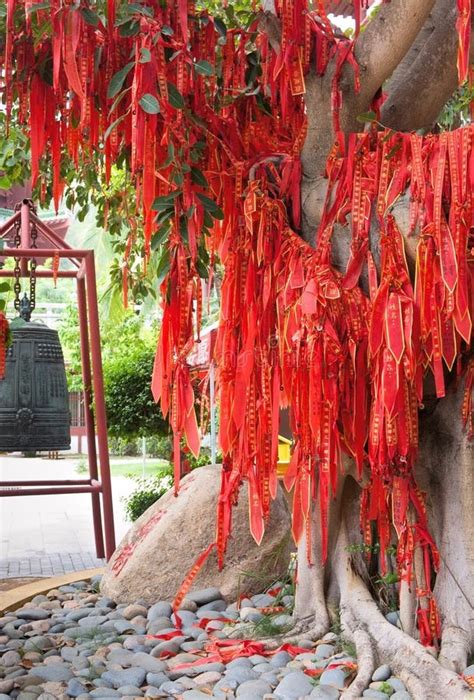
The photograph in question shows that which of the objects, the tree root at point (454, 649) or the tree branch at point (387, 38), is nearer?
the tree root at point (454, 649)

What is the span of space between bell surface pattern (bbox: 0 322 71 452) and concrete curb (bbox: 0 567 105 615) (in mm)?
854

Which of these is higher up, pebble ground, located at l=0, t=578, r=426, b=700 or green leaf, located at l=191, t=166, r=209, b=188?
green leaf, located at l=191, t=166, r=209, b=188

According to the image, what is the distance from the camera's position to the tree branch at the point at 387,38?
288cm

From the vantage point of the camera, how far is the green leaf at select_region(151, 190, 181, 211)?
2.68 m

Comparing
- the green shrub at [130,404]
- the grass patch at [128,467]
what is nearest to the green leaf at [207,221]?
the green shrub at [130,404]

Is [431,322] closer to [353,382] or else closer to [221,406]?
[353,382]

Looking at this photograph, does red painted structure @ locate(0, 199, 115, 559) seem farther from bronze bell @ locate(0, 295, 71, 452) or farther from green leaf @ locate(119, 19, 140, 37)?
green leaf @ locate(119, 19, 140, 37)

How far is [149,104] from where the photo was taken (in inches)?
92.0

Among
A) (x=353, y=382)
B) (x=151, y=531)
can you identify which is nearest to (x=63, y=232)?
(x=151, y=531)

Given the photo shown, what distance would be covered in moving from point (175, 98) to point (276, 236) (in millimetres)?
653

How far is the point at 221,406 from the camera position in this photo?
289 centimetres

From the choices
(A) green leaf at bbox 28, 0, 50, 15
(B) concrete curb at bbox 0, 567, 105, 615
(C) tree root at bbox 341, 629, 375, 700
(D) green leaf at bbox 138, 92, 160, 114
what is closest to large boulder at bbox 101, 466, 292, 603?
(B) concrete curb at bbox 0, 567, 105, 615

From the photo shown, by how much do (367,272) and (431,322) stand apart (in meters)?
0.49

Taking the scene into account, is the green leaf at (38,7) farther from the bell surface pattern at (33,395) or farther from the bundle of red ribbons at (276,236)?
the bell surface pattern at (33,395)
